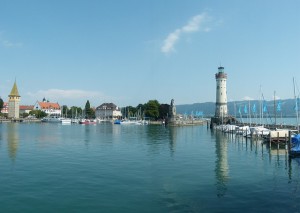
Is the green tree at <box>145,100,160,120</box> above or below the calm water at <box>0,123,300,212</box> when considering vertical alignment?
above

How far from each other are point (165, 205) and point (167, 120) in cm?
13054

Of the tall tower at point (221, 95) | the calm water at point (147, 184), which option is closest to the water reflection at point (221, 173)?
the calm water at point (147, 184)

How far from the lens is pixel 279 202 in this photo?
800 inches

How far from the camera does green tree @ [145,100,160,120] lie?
183375 millimetres

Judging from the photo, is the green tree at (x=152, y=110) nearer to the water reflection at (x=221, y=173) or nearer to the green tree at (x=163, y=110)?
the green tree at (x=163, y=110)

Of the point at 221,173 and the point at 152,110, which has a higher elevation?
the point at 152,110

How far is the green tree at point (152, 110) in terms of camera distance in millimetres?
183375

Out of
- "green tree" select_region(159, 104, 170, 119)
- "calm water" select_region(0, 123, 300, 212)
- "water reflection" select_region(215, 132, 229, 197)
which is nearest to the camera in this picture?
"calm water" select_region(0, 123, 300, 212)

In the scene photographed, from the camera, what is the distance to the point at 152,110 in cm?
18338

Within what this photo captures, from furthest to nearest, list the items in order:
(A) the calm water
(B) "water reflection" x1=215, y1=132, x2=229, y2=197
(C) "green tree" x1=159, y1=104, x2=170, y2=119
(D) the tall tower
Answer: (C) "green tree" x1=159, y1=104, x2=170, y2=119 < (D) the tall tower < (B) "water reflection" x1=215, y1=132, x2=229, y2=197 < (A) the calm water

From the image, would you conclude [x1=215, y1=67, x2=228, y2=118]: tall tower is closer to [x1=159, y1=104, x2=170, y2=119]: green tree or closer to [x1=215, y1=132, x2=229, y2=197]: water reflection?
[x1=159, y1=104, x2=170, y2=119]: green tree

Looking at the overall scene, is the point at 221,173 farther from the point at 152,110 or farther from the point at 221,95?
the point at 152,110

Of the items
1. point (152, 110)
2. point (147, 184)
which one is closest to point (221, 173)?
point (147, 184)

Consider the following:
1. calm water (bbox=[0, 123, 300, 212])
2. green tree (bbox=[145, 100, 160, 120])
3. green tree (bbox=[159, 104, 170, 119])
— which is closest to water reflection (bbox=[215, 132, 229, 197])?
calm water (bbox=[0, 123, 300, 212])
